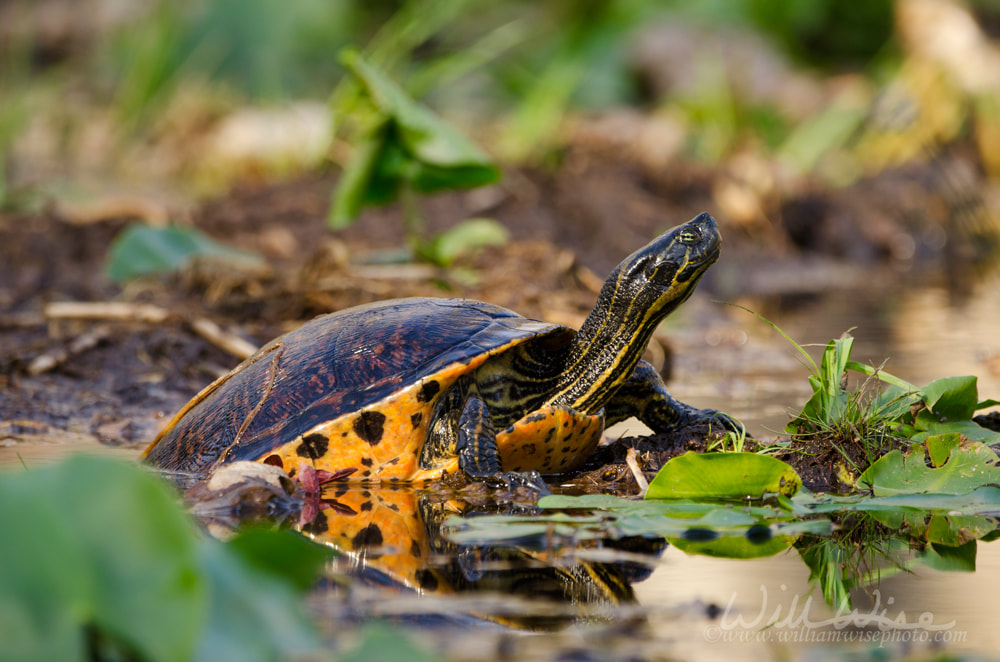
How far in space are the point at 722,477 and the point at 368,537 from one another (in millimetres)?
759

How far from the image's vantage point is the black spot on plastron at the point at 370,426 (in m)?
2.65

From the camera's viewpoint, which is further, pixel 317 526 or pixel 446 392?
pixel 446 392

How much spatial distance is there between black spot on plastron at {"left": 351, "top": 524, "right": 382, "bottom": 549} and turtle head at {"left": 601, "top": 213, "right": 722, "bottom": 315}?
997mm

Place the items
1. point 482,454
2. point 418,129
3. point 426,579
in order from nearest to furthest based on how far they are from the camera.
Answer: point 426,579 → point 482,454 → point 418,129

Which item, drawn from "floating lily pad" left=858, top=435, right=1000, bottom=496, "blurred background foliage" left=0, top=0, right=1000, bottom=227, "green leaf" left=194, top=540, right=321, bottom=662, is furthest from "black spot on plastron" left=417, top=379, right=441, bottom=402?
"blurred background foliage" left=0, top=0, right=1000, bottom=227

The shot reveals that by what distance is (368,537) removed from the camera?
2.15m

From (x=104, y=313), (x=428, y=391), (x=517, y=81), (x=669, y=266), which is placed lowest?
(x=104, y=313)

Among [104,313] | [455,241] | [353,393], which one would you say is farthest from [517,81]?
[353,393]

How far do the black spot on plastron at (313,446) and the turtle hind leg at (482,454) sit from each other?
13.2 inches

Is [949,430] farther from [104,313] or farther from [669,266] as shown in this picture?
[104,313]

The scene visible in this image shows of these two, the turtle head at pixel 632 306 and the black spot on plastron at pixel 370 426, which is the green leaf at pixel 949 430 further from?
the black spot on plastron at pixel 370 426

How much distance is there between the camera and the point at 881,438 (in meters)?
2.52

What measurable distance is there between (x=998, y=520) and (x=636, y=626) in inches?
40.1

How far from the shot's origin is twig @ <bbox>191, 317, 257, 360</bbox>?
394 centimetres
